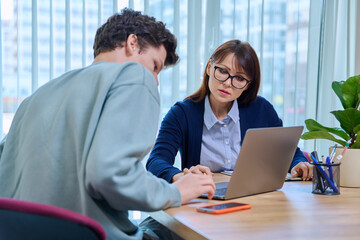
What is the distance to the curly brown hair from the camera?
1.17 metres

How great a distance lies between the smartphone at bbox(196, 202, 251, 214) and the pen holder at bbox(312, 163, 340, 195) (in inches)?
13.7

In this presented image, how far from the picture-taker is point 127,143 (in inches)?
34.5

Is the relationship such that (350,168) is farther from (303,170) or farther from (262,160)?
(262,160)

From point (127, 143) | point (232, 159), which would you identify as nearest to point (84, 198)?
point (127, 143)

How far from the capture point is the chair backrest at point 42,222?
64 centimetres

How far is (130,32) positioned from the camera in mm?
1178

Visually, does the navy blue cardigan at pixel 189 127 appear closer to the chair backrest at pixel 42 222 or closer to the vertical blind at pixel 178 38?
the vertical blind at pixel 178 38

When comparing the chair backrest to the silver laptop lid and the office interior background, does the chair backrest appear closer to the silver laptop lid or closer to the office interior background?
the silver laptop lid

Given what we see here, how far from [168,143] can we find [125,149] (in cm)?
101

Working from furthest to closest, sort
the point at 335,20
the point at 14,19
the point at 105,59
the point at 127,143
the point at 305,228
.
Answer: the point at 335,20, the point at 14,19, the point at 105,59, the point at 305,228, the point at 127,143

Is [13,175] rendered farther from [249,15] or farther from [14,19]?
[249,15]

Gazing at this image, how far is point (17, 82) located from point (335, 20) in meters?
2.39

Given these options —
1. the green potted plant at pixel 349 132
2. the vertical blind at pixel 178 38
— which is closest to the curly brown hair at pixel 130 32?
the green potted plant at pixel 349 132

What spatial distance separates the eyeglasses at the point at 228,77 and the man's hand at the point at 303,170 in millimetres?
446
